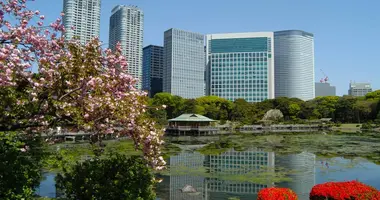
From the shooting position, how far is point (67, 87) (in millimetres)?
6496

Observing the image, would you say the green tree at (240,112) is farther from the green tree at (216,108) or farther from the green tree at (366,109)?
the green tree at (366,109)

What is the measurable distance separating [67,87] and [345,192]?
7604 millimetres

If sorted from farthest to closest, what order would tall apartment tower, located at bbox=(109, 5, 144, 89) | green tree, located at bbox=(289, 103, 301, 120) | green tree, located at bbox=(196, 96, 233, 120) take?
tall apartment tower, located at bbox=(109, 5, 144, 89)
green tree, located at bbox=(289, 103, 301, 120)
green tree, located at bbox=(196, 96, 233, 120)

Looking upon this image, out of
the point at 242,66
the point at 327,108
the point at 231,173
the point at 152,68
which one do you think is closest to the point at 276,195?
the point at 231,173

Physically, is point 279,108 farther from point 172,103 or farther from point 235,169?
point 235,169

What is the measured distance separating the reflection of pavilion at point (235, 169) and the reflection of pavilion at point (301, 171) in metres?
1.08

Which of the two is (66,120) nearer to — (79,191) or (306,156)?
(79,191)

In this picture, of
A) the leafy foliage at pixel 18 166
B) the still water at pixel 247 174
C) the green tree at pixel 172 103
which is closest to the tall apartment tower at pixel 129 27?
the green tree at pixel 172 103

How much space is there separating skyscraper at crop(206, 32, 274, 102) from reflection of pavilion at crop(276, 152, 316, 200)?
133m

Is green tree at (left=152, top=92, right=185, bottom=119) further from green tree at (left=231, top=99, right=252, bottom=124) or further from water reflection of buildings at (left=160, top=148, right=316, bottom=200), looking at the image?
water reflection of buildings at (left=160, top=148, right=316, bottom=200)

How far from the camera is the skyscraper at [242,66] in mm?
159875

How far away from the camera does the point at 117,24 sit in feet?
533

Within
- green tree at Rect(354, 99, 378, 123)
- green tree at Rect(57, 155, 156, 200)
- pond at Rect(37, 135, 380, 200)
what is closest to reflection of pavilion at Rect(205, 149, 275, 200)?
pond at Rect(37, 135, 380, 200)

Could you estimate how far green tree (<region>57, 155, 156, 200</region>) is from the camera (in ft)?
25.0
